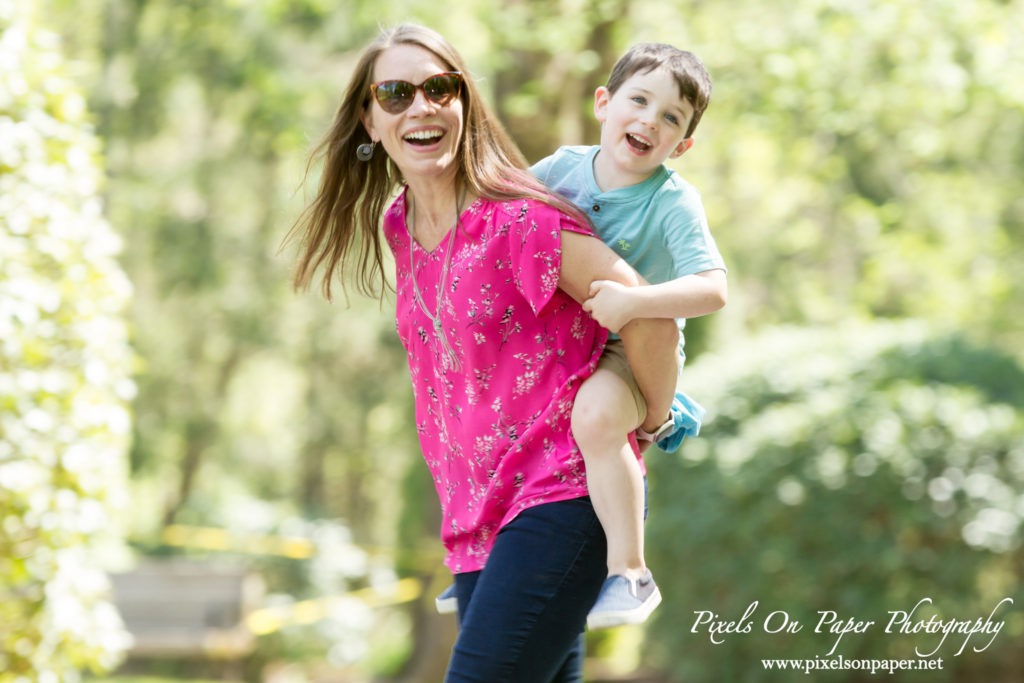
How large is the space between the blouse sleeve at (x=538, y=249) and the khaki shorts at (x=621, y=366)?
183mm

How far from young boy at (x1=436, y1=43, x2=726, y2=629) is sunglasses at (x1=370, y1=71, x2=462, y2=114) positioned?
336 mm

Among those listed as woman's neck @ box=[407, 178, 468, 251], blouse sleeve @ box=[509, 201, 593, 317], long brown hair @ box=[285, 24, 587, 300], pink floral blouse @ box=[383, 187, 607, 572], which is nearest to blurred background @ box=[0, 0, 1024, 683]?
long brown hair @ box=[285, 24, 587, 300]

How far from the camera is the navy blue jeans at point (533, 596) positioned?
196 centimetres

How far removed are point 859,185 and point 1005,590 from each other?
8.27m

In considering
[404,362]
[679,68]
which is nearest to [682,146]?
[679,68]

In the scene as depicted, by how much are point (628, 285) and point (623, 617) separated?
629 millimetres

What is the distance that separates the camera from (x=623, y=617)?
1973mm

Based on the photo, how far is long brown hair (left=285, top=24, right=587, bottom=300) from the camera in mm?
2238

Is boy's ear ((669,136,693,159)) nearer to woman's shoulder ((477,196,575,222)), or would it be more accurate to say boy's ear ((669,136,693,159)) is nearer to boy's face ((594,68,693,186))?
boy's face ((594,68,693,186))

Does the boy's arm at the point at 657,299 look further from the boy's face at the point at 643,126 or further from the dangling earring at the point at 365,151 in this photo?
the dangling earring at the point at 365,151

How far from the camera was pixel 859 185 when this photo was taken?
12.8 m

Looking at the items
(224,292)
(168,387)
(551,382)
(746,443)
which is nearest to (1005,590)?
(746,443)

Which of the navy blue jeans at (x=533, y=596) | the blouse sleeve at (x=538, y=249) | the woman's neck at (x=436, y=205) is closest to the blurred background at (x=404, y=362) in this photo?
the woman's neck at (x=436, y=205)

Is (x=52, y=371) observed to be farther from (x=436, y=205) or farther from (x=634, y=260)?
(x=634, y=260)
